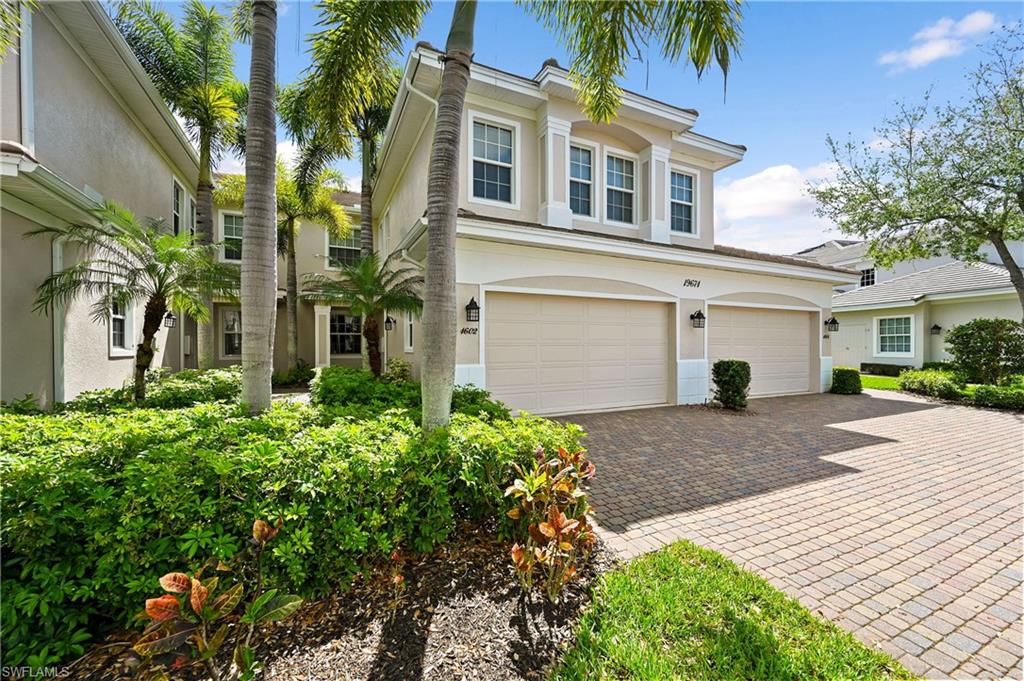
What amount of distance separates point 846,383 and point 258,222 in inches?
620

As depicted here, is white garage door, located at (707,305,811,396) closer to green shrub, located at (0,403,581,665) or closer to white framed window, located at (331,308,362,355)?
green shrub, located at (0,403,581,665)

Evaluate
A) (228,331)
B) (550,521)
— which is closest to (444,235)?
(550,521)

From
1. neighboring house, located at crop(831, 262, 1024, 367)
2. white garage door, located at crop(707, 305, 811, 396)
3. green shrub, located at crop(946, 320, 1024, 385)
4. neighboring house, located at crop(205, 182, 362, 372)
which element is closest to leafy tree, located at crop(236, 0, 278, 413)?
white garage door, located at crop(707, 305, 811, 396)

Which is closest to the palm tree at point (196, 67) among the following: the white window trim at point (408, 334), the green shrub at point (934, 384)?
the white window trim at point (408, 334)

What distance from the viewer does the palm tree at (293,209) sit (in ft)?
46.3

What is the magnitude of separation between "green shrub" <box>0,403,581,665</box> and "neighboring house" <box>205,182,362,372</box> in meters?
13.8

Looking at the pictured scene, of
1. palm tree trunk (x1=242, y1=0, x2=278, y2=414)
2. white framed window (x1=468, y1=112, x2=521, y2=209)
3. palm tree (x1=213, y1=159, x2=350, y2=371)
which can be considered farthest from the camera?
palm tree (x1=213, y1=159, x2=350, y2=371)

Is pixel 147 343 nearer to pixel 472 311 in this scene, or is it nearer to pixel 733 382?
pixel 472 311

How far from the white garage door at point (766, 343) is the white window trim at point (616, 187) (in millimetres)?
3324

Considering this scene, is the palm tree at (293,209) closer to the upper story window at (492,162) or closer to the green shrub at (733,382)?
the upper story window at (492,162)

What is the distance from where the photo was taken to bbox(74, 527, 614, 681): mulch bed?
228 cm

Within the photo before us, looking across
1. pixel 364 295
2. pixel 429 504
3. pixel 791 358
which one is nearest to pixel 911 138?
pixel 791 358

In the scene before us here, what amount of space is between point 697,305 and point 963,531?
7.22 m

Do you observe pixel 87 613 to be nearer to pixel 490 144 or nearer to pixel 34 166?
pixel 34 166
